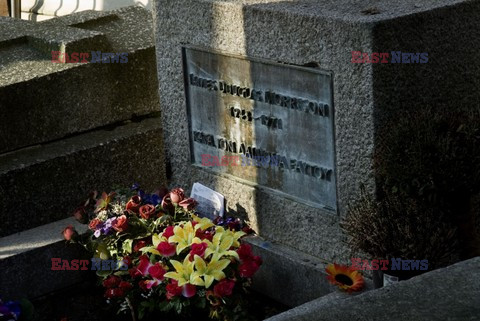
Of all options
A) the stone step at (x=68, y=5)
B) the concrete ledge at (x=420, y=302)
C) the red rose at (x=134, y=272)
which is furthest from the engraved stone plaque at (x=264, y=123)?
the stone step at (x=68, y=5)

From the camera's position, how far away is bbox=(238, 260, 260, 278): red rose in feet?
15.2

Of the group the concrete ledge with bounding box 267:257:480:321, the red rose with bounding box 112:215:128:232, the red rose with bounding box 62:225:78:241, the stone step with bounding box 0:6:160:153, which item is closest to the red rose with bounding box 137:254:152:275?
the red rose with bounding box 112:215:128:232

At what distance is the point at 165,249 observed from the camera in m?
4.68

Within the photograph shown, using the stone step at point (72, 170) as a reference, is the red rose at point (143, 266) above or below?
below

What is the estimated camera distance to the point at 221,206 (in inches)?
206

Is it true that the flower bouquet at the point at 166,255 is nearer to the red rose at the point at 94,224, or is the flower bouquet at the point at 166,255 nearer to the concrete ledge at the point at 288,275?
the red rose at the point at 94,224

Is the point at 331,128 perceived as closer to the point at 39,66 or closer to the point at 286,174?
the point at 286,174

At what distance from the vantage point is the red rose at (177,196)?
16.8ft

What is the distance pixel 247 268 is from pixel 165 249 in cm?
38

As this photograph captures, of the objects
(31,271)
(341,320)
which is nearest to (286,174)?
(31,271)

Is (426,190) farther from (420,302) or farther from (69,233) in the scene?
(69,233)

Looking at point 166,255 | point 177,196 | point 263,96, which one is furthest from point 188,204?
point 263,96

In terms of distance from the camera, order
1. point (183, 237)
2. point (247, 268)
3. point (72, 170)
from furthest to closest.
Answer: point (72, 170), point (183, 237), point (247, 268)

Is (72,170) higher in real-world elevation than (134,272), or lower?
higher
